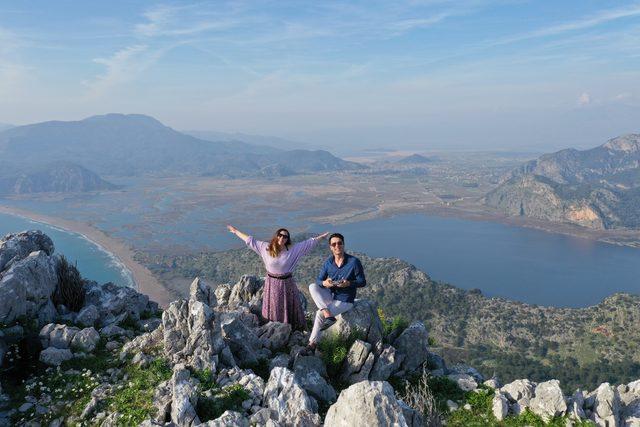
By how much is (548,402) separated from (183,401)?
28.5 ft

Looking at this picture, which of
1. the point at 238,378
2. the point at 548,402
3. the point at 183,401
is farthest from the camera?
the point at 548,402

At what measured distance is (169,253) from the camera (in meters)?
161

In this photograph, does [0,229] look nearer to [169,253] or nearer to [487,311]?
[169,253]

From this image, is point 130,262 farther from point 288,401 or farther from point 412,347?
point 288,401

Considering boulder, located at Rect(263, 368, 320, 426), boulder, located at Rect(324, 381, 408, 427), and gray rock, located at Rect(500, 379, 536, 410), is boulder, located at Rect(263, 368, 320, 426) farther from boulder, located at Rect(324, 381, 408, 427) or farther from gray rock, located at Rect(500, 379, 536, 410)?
gray rock, located at Rect(500, 379, 536, 410)

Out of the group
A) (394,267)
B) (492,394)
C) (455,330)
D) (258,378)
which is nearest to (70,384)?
(258,378)

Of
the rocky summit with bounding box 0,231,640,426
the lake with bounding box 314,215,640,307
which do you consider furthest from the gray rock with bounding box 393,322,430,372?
→ the lake with bounding box 314,215,640,307

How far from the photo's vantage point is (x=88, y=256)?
152m

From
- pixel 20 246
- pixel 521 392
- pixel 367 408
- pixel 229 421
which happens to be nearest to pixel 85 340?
pixel 229 421

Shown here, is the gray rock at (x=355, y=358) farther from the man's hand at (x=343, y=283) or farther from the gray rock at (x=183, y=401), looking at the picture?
the gray rock at (x=183, y=401)

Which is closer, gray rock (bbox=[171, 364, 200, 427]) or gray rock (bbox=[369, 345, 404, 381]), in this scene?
gray rock (bbox=[171, 364, 200, 427])

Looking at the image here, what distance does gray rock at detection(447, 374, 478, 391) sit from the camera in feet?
39.5

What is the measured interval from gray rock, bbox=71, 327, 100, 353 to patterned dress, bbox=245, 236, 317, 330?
16.2ft

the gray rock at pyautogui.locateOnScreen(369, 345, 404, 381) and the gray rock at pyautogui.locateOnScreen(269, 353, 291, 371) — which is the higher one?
the gray rock at pyautogui.locateOnScreen(269, 353, 291, 371)
